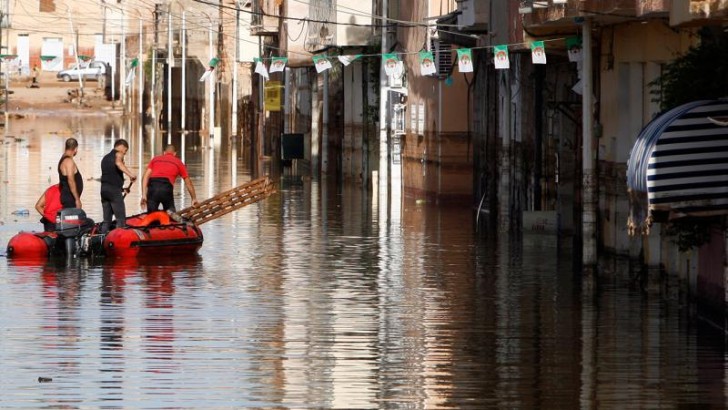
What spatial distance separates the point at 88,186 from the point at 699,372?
29.5 m

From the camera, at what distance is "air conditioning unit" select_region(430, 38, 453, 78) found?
4019 cm

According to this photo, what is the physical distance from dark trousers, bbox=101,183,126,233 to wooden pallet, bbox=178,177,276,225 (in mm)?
2382

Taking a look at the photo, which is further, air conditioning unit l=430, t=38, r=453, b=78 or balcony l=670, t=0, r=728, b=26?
air conditioning unit l=430, t=38, r=453, b=78

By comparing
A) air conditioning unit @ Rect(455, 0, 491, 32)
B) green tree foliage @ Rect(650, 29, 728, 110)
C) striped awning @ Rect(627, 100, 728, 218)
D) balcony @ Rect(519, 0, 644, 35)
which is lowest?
striped awning @ Rect(627, 100, 728, 218)

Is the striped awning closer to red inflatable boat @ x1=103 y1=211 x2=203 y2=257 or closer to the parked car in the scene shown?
red inflatable boat @ x1=103 y1=211 x2=203 y2=257

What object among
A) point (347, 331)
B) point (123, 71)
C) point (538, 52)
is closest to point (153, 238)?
point (538, 52)

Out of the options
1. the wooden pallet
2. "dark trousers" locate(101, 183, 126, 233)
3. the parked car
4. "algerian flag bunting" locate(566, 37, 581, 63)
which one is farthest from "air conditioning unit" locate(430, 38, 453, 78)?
the parked car

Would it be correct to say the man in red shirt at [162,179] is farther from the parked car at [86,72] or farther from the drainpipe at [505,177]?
the parked car at [86,72]

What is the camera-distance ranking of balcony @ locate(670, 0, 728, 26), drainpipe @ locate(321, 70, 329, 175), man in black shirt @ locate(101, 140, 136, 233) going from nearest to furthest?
1. balcony @ locate(670, 0, 728, 26)
2. man in black shirt @ locate(101, 140, 136, 233)
3. drainpipe @ locate(321, 70, 329, 175)

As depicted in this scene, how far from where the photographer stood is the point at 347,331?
19281 mm

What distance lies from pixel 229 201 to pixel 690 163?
12.6m

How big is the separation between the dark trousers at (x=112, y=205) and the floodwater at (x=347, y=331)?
96cm

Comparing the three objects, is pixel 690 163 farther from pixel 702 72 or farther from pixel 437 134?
pixel 437 134

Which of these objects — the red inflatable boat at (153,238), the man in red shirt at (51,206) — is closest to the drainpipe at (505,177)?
the red inflatable boat at (153,238)
